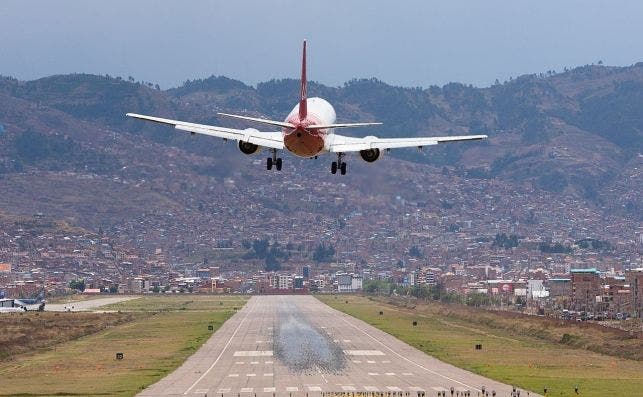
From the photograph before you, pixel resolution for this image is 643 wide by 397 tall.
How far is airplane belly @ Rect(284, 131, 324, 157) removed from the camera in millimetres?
94562

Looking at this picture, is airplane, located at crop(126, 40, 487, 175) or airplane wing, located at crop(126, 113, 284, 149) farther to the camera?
airplane, located at crop(126, 40, 487, 175)

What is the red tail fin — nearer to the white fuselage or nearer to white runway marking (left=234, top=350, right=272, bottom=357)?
the white fuselage

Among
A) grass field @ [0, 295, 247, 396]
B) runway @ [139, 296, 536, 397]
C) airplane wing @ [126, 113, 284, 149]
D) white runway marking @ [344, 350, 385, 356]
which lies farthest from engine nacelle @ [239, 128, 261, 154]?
white runway marking @ [344, 350, 385, 356]

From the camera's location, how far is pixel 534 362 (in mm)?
143500

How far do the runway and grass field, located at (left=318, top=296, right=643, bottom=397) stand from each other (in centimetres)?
301

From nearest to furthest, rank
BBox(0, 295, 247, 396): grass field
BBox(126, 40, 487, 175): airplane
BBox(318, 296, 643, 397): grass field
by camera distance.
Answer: BBox(126, 40, 487, 175): airplane → BBox(0, 295, 247, 396): grass field → BBox(318, 296, 643, 397): grass field

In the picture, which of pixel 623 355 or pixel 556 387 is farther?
pixel 623 355

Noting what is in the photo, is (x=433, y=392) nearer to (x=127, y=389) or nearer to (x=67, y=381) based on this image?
(x=127, y=389)

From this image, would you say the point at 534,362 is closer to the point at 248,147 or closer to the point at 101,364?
the point at 101,364

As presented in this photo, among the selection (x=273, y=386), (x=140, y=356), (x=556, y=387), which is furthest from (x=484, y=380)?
(x=140, y=356)

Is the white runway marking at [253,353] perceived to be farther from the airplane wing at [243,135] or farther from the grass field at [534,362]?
the airplane wing at [243,135]

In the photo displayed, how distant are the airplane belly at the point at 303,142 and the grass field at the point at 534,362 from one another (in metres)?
31.6

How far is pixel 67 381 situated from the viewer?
123250mm

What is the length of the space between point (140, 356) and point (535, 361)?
42.0m
